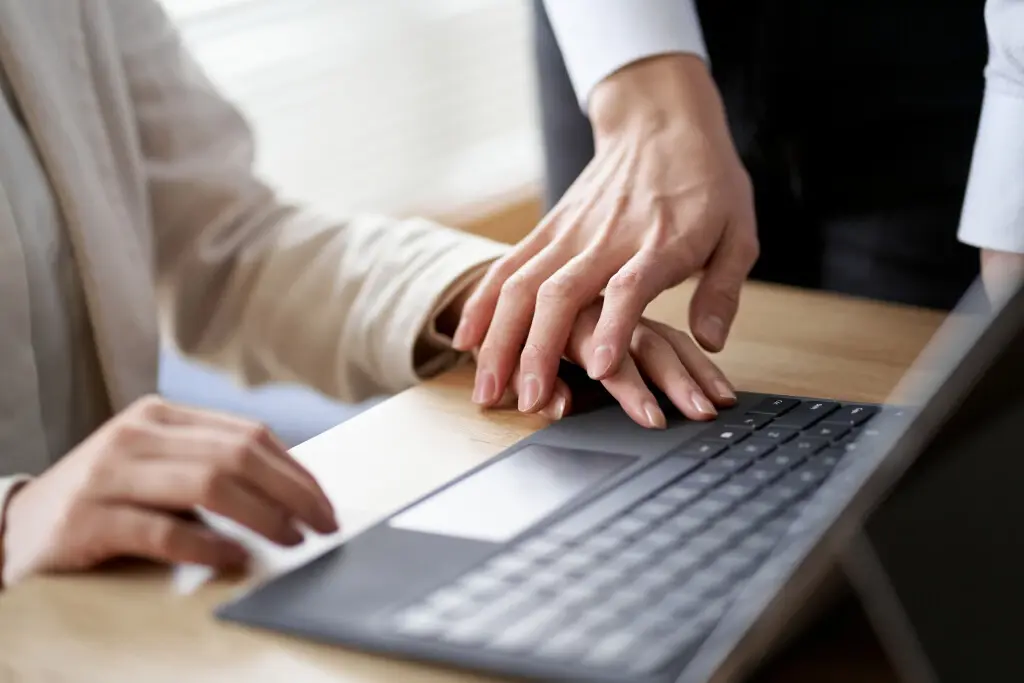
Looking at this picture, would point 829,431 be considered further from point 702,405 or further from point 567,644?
point 567,644

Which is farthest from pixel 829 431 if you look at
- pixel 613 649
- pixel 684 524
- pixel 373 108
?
pixel 373 108

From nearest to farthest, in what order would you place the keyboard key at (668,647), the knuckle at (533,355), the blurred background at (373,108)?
the keyboard key at (668,647)
the knuckle at (533,355)
the blurred background at (373,108)

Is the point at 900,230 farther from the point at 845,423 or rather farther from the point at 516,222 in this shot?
the point at 516,222

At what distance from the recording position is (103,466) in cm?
54

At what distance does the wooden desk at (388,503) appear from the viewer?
430mm

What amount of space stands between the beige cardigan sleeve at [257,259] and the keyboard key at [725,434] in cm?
25

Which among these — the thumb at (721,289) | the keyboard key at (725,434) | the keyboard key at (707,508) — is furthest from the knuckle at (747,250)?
the keyboard key at (707,508)

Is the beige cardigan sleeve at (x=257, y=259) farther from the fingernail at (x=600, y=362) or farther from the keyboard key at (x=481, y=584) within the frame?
the keyboard key at (x=481, y=584)

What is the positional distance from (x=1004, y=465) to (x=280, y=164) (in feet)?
5.20

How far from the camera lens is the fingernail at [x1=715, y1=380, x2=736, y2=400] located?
0.65m

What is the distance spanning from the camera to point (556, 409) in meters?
0.68

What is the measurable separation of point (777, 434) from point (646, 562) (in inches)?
6.2

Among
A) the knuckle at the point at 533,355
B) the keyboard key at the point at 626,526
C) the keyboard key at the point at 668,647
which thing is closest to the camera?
the keyboard key at the point at 668,647

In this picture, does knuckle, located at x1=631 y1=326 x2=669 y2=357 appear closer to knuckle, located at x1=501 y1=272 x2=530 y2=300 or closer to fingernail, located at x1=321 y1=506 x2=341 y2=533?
knuckle, located at x1=501 y1=272 x2=530 y2=300
